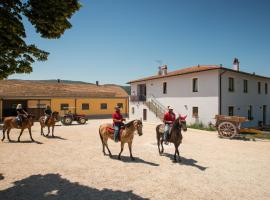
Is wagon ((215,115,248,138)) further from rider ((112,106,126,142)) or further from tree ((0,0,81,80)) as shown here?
tree ((0,0,81,80))

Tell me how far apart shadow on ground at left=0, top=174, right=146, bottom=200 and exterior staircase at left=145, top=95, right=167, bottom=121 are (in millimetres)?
21130

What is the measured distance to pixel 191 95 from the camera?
2423 centimetres

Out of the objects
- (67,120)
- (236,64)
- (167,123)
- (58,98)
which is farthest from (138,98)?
(167,123)

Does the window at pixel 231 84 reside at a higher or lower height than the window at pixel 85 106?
higher

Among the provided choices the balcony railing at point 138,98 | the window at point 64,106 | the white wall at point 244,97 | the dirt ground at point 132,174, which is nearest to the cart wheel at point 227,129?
the dirt ground at point 132,174

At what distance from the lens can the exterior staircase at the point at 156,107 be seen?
91.9 ft

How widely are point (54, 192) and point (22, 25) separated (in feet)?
16.3

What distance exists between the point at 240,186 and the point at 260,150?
6.71m

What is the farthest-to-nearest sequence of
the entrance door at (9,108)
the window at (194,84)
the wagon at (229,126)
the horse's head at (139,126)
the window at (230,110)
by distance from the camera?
the entrance door at (9,108)
the window at (194,84)
the window at (230,110)
the wagon at (229,126)
the horse's head at (139,126)

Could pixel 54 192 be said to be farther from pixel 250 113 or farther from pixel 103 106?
pixel 103 106

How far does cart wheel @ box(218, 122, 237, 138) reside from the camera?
627 inches

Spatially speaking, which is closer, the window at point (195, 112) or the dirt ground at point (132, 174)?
the dirt ground at point (132, 174)

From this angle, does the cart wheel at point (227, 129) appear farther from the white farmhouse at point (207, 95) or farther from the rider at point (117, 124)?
the rider at point (117, 124)

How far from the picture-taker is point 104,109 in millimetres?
38438
